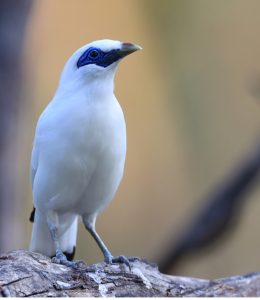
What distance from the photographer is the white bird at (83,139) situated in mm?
4141

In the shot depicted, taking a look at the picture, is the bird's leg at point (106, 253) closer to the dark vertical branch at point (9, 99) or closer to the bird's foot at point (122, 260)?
the bird's foot at point (122, 260)

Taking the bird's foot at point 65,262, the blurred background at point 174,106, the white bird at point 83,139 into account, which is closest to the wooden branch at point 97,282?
the bird's foot at point 65,262

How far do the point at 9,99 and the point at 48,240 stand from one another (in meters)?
1.29

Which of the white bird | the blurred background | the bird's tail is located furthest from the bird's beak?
the blurred background

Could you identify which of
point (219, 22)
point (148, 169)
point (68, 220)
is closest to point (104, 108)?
point (68, 220)

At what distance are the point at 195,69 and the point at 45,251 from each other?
138 inches

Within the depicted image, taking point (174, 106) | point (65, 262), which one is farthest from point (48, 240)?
point (174, 106)

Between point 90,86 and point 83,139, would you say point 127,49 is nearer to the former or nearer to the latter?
point 90,86

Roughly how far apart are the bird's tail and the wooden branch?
2.63ft

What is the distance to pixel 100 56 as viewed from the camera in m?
4.21

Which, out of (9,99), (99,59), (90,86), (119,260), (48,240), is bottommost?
(48,240)

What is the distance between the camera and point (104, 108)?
4184 millimetres

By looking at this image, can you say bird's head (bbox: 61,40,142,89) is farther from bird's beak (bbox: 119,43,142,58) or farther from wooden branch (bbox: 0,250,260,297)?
wooden branch (bbox: 0,250,260,297)

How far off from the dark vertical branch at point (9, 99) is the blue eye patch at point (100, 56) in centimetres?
156
